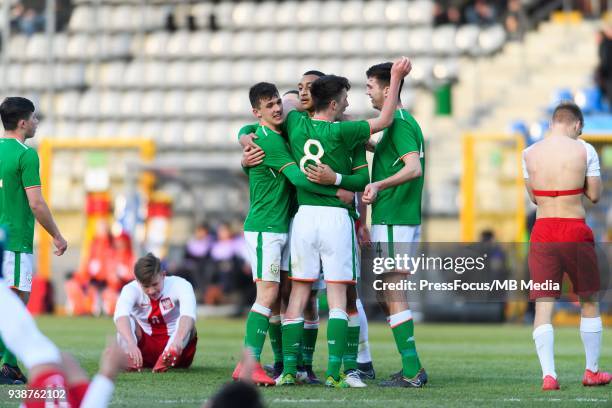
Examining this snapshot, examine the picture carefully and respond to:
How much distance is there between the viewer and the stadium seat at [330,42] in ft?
92.4

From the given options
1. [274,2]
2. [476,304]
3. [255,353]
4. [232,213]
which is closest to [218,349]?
[255,353]

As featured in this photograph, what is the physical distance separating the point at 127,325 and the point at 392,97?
8.96ft

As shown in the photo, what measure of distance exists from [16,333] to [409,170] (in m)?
4.40

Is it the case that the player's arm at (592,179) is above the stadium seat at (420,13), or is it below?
below

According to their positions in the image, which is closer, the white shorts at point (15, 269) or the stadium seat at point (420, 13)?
the white shorts at point (15, 269)

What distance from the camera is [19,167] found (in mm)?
8953

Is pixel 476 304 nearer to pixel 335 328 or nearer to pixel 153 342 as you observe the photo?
pixel 153 342

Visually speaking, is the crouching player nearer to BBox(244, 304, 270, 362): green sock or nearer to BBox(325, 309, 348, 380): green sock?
BBox(244, 304, 270, 362): green sock

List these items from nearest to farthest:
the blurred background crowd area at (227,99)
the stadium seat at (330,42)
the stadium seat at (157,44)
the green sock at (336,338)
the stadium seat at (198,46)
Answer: the green sock at (336,338) < the blurred background crowd area at (227,99) < the stadium seat at (330,42) < the stadium seat at (198,46) < the stadium seat at (157,44)

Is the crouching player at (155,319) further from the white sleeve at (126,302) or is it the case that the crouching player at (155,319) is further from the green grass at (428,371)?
the green grass at (428,371)

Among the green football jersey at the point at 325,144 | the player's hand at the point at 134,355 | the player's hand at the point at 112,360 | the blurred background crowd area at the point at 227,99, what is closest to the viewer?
the player's hand at the point at 112,360

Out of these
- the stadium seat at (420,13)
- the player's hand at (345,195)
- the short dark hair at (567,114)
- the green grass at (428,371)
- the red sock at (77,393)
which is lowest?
the green grass at (428,371)

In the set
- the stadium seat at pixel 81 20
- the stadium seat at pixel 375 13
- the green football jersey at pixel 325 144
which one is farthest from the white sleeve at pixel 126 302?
the stadium seat at pixel 81 20

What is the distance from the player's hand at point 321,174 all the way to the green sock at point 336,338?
0.84 m
